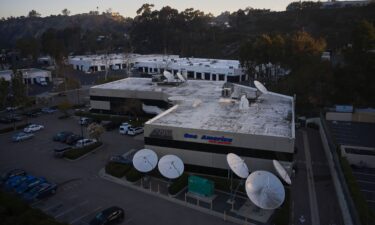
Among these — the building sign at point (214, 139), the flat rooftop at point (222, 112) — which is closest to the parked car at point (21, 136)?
the flat rooftop at point (222, 112)

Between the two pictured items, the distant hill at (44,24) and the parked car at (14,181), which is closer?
the parked car at (14,181)

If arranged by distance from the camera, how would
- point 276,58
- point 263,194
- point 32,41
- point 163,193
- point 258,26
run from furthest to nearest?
1. point 258,26
2. point 32,41
3. point 276,58
4. point 163,193
5. point 263,194

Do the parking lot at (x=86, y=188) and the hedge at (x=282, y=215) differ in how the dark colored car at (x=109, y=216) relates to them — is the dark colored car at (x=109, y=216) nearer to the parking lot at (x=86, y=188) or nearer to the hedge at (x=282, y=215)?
the parking lot at (x=86, y=188)

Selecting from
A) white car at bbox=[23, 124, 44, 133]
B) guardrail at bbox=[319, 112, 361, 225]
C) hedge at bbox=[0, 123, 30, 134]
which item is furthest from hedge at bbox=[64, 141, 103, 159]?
guardrail at bbox=[319, 112, 361, 225]

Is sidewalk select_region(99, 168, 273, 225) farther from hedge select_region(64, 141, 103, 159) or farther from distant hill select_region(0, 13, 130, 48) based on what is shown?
distant hill select_region(0, 13, 130, 48)

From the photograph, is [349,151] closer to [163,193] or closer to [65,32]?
[163,193]

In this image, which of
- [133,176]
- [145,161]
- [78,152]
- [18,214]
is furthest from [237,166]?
[78,152]

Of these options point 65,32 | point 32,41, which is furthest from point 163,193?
point 65,32
